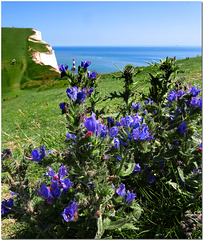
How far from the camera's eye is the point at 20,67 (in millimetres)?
27672

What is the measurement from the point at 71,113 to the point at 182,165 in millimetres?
1108

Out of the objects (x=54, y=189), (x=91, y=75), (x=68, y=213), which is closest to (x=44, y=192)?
(x=54, y=189)

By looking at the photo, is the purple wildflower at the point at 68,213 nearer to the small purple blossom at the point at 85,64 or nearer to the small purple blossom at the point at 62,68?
the small purple blossom at the point at 62,68

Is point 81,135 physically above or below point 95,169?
above

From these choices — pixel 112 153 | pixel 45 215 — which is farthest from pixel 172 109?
pixel 45 215

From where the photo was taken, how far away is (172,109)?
5.69ft

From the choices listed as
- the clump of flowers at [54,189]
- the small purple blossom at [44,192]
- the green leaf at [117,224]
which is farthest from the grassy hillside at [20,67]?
the green leaf at [117,224]

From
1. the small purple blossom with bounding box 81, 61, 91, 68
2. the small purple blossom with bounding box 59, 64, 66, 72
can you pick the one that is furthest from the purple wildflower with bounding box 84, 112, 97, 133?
the small purple blossom with bounding box 81, 61, 91, 68

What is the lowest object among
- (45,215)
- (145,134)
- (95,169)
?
(45,215)

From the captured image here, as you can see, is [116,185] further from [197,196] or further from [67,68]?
[67,68]

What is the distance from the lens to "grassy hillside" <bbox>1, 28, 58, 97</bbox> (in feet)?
78.4

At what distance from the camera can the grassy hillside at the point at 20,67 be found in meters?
23.9

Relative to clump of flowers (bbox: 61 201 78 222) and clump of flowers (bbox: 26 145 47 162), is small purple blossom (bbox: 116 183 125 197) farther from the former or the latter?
clump of flowers (bbox: 26 145 47 162)

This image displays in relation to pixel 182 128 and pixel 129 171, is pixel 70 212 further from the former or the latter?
pixel 182 128
